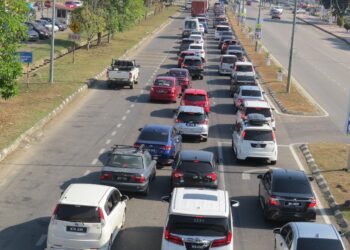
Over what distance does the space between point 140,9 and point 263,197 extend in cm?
5762

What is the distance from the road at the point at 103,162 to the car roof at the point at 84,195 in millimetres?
1454

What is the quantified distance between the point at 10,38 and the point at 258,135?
1077 centimetres

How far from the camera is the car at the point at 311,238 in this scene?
571 inches

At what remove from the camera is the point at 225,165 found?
26.7 meters

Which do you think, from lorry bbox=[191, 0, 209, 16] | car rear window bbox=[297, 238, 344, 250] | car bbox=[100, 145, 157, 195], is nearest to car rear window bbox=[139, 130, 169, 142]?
car bbox=[100, 145, 157, 195]

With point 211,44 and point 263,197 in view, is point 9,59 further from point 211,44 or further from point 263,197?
point 211,44

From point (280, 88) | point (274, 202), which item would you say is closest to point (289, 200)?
point (274, 202)

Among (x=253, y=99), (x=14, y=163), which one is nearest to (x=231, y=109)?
(x=253, y=99)

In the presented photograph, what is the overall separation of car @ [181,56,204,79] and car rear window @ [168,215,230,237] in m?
36.4

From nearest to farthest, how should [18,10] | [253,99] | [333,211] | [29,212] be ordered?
[29,212], [333,211], [18,10], [253,99]

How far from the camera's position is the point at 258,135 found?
26906mm

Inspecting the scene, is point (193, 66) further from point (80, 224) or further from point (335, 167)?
point (80, 224)

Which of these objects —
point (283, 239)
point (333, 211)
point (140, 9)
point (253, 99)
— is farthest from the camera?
point (140, 9)

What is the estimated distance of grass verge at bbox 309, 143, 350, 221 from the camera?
22.6 metres
